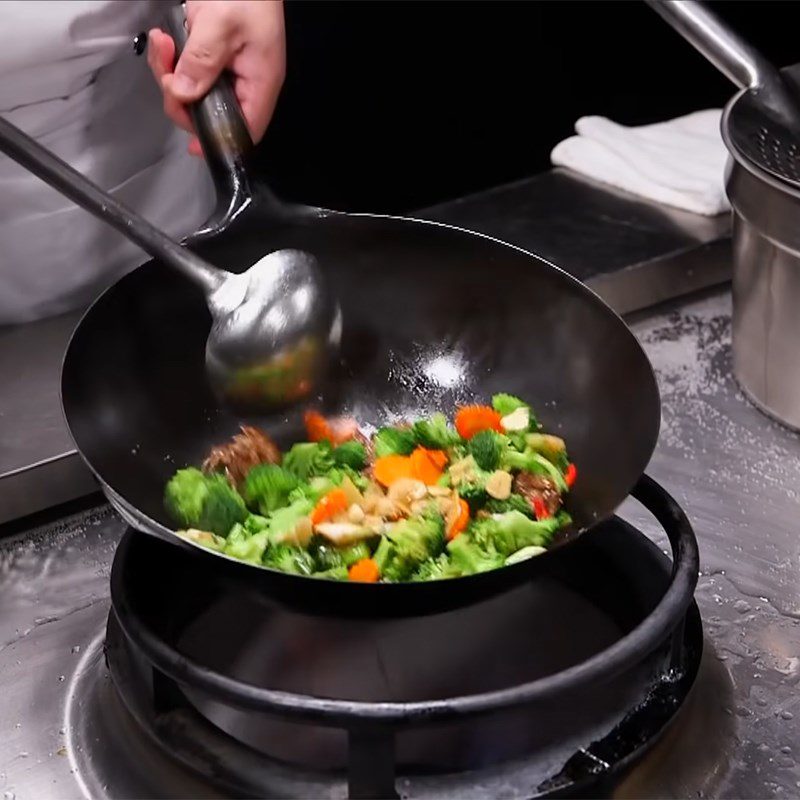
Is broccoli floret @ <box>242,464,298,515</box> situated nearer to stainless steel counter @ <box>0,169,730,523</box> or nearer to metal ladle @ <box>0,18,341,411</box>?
metal ladle @ <box>0,18,341,411</box>

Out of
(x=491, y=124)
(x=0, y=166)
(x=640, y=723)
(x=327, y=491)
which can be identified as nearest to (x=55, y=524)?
(x=327, y=491)

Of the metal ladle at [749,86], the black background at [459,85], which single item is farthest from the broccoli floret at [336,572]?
the black background at [459,85]

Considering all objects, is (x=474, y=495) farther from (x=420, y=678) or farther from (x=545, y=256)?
(x=545, y=256)

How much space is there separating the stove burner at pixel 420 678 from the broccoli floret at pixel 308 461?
11cm

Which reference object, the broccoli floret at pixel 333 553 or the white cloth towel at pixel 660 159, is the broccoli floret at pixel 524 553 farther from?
the white cloth towel at pixel 660 159

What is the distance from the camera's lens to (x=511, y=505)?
2.88ft

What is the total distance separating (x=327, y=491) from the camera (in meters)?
0.88

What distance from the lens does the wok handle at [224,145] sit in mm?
948

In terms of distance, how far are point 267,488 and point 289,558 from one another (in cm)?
9

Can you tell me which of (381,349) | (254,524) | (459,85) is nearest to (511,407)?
(381,349)

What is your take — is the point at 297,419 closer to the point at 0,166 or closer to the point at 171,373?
the point at 171,373

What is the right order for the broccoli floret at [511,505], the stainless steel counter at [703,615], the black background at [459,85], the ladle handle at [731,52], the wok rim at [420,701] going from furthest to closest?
the black background at [459,85]
the ladle handle at [731,52]
the broccoli floret at [511,505]
the stainless steel counter at [703,615]
the wok rim at [420,701]

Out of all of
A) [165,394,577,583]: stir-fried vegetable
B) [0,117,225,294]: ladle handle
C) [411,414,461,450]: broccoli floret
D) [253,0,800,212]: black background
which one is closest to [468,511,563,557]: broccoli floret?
[165,394,577,583]: stir-fried vegetable

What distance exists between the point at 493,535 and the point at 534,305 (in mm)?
222
